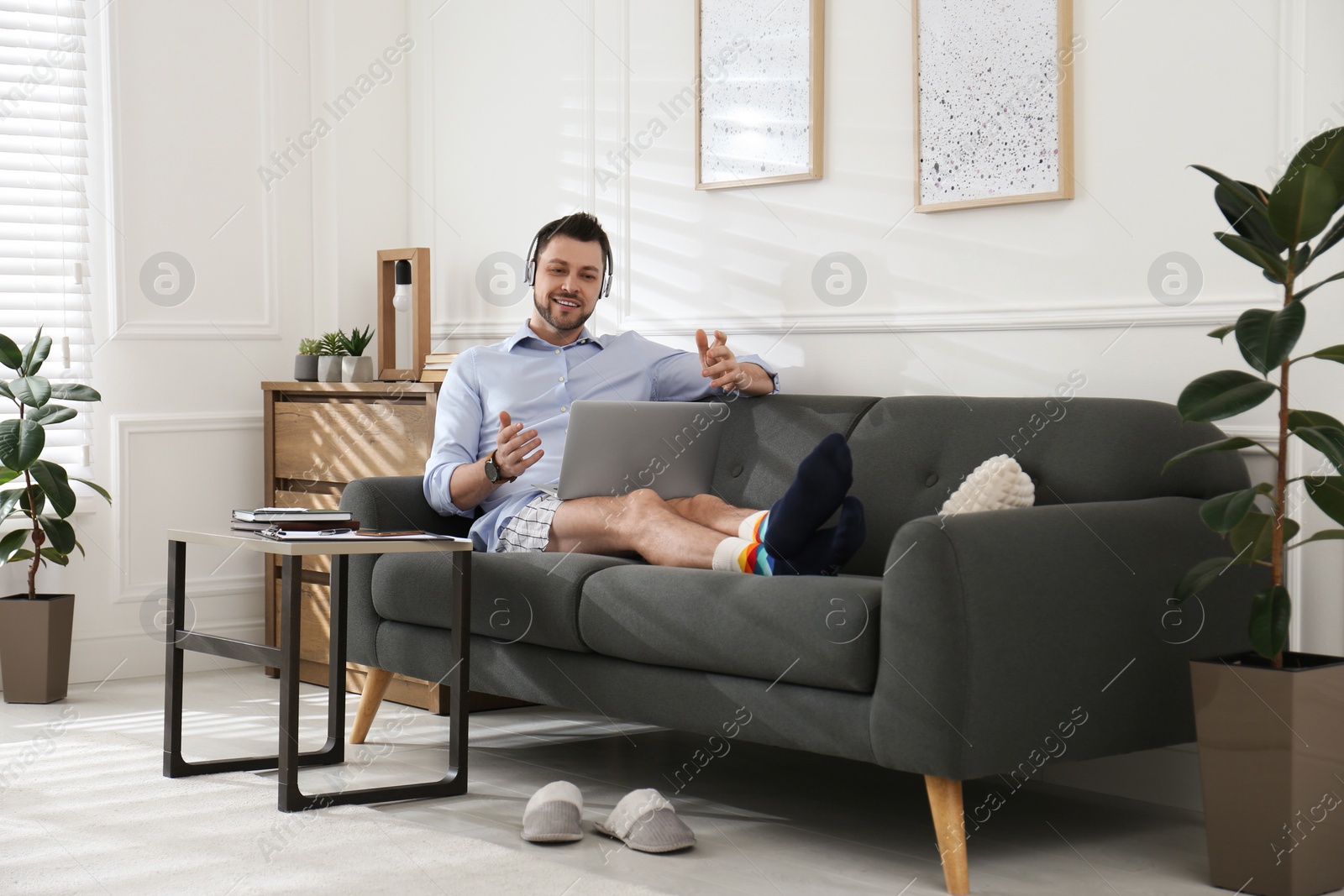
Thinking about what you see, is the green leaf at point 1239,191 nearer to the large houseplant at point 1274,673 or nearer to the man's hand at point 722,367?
the large houseplant at point 1274,673

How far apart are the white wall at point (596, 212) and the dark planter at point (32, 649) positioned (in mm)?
255

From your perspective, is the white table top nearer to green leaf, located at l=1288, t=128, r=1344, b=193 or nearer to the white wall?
the white wall

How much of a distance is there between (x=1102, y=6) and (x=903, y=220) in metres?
0.67

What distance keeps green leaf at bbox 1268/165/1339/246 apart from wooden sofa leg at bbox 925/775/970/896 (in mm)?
1064

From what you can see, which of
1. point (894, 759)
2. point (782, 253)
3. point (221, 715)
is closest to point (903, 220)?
point (782, 253)

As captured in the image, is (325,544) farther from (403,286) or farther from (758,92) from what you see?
(403,286)

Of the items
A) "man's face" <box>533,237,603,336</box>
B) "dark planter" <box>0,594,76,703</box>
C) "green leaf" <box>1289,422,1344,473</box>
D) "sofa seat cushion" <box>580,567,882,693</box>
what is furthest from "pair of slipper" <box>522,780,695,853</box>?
"dark planter" <box>0,594,76,703</box>

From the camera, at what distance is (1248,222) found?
7.80 feet

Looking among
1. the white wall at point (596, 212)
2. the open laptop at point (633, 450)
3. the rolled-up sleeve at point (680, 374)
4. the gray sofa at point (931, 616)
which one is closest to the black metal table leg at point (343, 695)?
the gray sofa at point (931, 616)

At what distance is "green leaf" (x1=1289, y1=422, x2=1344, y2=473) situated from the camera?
2213 millimetres

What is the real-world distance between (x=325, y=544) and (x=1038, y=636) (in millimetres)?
1365

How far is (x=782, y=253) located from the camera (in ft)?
12.1

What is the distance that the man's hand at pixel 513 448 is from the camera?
3113mm

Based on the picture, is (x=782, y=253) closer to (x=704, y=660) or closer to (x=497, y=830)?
(x=704, y=660)
